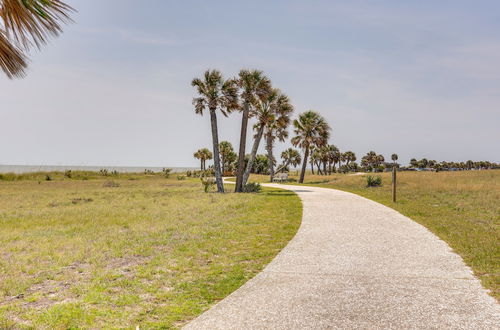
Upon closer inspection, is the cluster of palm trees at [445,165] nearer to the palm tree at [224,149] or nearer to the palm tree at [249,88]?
the palm tree at [224,149]

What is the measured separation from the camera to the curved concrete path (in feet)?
14.3

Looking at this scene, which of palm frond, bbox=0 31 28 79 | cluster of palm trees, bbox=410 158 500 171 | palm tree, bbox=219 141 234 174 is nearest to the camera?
palm frond, bbox=0 31 28 79

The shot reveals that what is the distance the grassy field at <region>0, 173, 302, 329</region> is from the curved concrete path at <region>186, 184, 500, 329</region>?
0.59m

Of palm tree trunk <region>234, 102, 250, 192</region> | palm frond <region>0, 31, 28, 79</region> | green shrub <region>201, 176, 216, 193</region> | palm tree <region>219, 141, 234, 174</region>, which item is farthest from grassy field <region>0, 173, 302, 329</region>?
palm tree <region>219, 141, 234, 174</region>

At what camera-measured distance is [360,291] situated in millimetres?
5426

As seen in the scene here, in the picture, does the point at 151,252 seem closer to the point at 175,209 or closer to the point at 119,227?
the point at 119,227

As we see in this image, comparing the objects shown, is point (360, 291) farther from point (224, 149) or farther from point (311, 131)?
point (224, 149)

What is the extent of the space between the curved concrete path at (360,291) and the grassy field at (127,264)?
587 mm

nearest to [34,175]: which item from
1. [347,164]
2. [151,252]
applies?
[151,252]

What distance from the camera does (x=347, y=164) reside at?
13438cm

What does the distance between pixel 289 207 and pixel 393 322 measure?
498 inches

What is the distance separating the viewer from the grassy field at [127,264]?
486 centimetres

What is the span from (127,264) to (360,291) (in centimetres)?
499

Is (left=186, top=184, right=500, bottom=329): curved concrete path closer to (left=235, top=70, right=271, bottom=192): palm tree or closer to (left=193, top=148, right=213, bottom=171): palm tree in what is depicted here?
(left=235, top=70, right=271, bottom=192): palm tree
